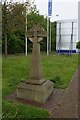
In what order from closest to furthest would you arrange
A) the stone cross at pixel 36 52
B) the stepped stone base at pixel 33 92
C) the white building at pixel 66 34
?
the stepped stone base at pixel 33 92, the stone cross at pixel 36 52, the white building at pixel 66 34

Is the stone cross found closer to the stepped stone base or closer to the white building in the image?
the stepped stone base

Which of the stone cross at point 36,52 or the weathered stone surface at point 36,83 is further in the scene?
the stone cross at point 36,52

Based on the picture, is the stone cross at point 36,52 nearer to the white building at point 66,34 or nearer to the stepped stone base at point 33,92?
the stepped stone base at point 33,92

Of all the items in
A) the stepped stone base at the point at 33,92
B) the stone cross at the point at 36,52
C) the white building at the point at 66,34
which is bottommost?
the stepped stone base at the point at 33,92

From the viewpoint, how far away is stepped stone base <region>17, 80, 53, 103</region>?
6.96 meters

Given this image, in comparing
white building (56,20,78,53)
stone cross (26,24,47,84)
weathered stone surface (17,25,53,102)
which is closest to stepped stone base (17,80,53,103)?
weathered stone surface (17,25,53,102)

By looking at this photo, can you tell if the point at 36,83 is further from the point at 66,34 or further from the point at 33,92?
the point at 66,34

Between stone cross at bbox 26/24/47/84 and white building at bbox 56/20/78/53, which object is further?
white building at bbox 56/20/78/53

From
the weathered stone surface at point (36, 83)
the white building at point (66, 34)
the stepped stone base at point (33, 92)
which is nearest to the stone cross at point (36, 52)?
the weathered stone surface at point (36, 83)

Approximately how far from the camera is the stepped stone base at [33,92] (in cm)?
696

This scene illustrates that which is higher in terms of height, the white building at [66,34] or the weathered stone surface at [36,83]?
the white building at [66,34]

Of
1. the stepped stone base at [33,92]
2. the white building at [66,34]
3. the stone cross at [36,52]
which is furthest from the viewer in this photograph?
the white building at [66,34]

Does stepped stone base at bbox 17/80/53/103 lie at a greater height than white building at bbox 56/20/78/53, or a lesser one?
lesser

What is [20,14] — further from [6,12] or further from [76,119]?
[76,119]
